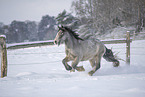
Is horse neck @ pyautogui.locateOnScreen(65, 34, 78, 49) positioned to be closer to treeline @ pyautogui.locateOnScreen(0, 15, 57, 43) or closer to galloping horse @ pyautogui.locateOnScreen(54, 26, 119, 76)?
galloping horse @ pyautogui.locateOnScreen(54, 26, 119, 76)

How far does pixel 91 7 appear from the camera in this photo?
73.7 ft

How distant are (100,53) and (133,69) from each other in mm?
1671

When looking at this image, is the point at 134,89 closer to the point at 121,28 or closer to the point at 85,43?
the point at 85,43

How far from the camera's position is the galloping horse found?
3.79 metres

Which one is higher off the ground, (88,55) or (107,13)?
(107,13)

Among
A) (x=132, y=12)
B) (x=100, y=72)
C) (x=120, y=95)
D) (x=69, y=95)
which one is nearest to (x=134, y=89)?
(x=120, y=95)

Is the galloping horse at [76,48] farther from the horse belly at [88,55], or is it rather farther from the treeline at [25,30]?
the treeline at [25,30]

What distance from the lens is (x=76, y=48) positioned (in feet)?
12.9

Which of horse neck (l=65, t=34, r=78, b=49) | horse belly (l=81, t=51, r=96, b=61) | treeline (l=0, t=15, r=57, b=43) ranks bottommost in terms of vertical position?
horse belly (l=81, t=51, r=96, b=61)

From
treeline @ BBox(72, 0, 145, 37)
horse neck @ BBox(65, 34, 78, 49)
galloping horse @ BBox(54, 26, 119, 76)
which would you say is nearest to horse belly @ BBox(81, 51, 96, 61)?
galloping horse @ BBox(54, 26, 119, 76)

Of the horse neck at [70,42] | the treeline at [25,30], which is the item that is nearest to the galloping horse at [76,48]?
the horse neck at [70,42]

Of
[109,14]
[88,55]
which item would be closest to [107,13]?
[109,14]

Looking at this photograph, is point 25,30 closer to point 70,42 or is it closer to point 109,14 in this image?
point 109,14

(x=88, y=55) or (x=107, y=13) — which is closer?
(x=88, y=55)
